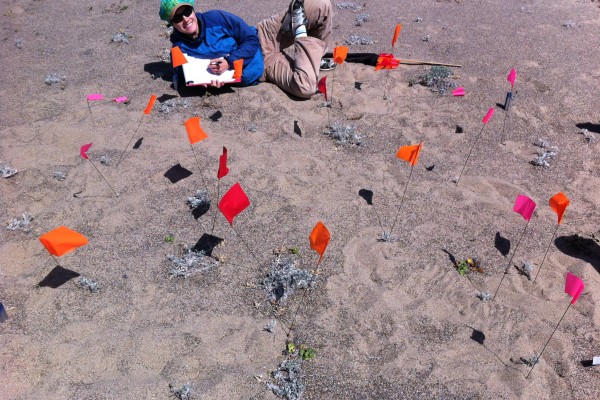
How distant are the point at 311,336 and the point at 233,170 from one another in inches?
82.7

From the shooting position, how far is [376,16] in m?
8.70

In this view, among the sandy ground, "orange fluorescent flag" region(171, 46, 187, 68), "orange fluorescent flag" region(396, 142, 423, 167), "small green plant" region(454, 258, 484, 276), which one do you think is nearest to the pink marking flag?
the sandy ground

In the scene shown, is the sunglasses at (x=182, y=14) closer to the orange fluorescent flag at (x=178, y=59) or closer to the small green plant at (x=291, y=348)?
the orange fluorescent flag at (x=178, y=59)

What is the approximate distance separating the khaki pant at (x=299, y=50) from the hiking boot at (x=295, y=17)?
0.06 meters

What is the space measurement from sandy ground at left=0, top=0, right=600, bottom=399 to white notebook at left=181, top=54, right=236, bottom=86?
28 cm

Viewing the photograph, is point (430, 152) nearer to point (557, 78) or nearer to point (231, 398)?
point (557, 78)

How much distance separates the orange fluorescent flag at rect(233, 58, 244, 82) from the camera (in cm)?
573

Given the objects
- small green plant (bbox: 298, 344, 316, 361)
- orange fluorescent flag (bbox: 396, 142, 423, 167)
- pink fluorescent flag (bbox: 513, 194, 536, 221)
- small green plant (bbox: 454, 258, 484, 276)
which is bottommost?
small green plant (bbox: 298, 344, 316, 361)

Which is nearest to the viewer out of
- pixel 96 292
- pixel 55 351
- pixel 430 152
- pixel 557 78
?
pixel 55 351

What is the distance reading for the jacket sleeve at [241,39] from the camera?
6062 mm

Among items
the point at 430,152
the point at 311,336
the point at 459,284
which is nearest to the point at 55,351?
the point at 311,336

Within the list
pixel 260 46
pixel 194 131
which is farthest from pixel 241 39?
pixel 194 131

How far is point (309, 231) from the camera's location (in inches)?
170

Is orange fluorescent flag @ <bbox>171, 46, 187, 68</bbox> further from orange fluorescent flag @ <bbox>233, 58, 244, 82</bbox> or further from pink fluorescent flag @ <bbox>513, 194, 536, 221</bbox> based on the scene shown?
pink fluorescent flag @ <bbox>513, 194, 536, 221</bbox>
